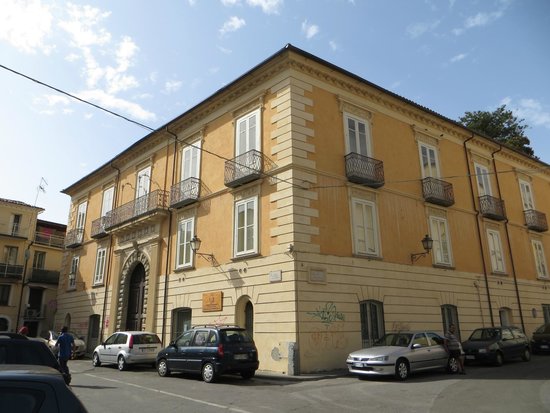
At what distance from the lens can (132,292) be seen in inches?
Result: 923

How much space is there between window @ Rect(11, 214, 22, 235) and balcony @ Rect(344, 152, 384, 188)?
34511 mm

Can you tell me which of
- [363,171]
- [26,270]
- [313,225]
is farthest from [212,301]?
[26,270]

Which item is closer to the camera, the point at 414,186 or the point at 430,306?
the point at 430,306

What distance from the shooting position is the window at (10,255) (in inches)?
1513

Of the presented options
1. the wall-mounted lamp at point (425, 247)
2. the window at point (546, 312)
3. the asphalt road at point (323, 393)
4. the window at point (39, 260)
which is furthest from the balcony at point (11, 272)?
the window at point (546, 312)

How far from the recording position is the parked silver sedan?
12367 millimetres

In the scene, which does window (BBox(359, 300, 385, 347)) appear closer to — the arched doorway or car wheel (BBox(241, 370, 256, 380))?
car wheel (BBox(241, 370, 256, 380))

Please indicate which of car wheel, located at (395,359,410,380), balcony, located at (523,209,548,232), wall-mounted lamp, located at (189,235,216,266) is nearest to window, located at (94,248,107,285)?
wall-mounted lamp, located at (189,235,216,266)

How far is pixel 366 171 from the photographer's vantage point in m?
17.7

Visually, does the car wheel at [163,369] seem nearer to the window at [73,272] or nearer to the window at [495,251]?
the window at [495,251]

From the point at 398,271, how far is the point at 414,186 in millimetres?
4337

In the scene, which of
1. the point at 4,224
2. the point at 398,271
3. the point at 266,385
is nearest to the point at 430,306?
the point at 398,271

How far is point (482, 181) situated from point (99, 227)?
72.5 feet

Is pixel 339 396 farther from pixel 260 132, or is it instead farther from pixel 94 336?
pixel 94 336
